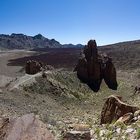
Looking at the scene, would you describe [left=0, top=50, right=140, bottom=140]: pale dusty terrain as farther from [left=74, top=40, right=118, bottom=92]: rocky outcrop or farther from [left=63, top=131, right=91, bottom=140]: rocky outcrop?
[left=63, top=131, right=91, bottom=140]: rocky outcrop

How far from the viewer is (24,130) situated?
26.5ft

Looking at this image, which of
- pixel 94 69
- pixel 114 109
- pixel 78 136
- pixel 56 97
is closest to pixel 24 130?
pixel 78 136

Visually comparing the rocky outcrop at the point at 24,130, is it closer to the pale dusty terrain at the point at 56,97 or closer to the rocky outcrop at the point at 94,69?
the pale dusty terrain at the point at 56,97

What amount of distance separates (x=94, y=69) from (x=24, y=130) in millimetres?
40161

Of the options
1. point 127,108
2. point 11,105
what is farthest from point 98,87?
point 127,108

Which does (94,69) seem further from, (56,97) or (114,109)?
(114,109)

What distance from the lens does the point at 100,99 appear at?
1540 inches

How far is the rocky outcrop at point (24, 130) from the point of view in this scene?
7.90 metres

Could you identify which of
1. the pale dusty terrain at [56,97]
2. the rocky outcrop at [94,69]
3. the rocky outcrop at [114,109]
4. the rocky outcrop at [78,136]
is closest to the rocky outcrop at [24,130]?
the rocky outcrop at [78,136]

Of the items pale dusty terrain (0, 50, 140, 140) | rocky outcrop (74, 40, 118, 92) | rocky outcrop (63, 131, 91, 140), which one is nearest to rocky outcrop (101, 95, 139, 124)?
rocky outcrop (63, 131, 91, 140)

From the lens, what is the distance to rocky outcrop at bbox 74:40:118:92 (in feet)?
154

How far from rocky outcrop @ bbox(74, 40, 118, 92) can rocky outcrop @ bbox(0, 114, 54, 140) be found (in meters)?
37.2

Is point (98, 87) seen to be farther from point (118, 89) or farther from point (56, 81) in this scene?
point (56, 81)

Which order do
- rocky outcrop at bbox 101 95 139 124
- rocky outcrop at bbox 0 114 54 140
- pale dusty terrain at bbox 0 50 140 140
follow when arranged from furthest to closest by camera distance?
pale dusty terrain at bbox 0 50 140 140 → rocky outcrop at bbox 101 95 139 124 → rocky outcrop at bbox 0 114 54 140
